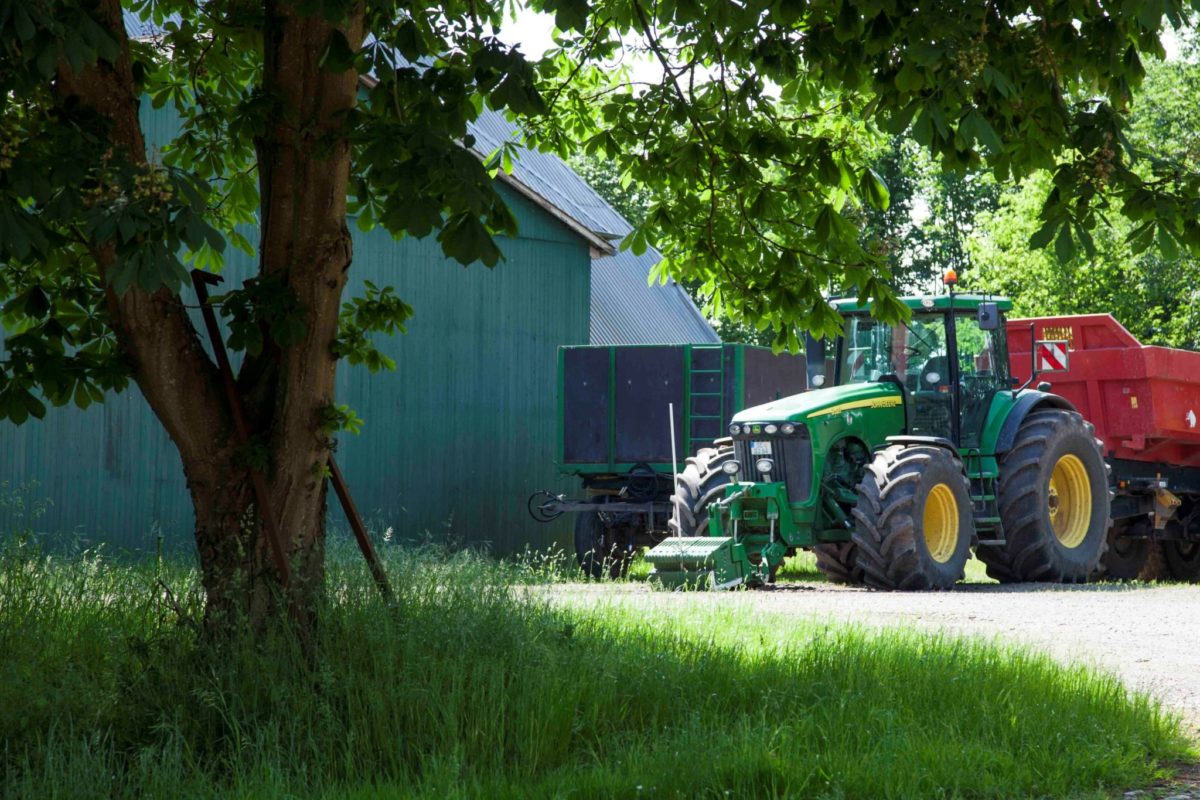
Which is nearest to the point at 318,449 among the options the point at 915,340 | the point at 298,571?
the point at 298,571

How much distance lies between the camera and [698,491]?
1355cm

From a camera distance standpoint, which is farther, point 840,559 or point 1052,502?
point 1052,502

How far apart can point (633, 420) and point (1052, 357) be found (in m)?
4.53

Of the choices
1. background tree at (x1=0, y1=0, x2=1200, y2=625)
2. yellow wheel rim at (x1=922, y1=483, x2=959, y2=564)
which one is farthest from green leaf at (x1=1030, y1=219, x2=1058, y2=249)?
yellow wheel rim at (x1=922, y1=483, x2=959, y2=564)

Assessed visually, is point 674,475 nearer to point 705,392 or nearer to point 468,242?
point 705,392

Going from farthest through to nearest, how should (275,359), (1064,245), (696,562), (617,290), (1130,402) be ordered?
(617,290)
(1130,402)
(696,562)
(275,359)
(1064,245)

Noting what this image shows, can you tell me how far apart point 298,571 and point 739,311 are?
3321 millimetres

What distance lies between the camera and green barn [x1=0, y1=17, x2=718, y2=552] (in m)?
14.9

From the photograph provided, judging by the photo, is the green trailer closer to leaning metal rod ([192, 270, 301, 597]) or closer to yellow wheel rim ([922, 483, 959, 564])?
yellow wheel rim ([922, 483, 959, 564])

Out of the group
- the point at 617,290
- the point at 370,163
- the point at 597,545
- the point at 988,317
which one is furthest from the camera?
the point at 617,290

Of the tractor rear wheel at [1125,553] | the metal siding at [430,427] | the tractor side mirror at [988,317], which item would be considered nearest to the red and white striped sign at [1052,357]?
the tractor side mirror at [988,317]

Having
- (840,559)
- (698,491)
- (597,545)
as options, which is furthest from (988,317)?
(597,545)

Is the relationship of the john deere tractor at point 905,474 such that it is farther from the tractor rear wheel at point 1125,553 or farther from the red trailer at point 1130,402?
the tractor rear wheel at point 1125,553

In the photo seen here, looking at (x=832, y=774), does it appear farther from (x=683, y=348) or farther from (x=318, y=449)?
(x=683, y=348)
